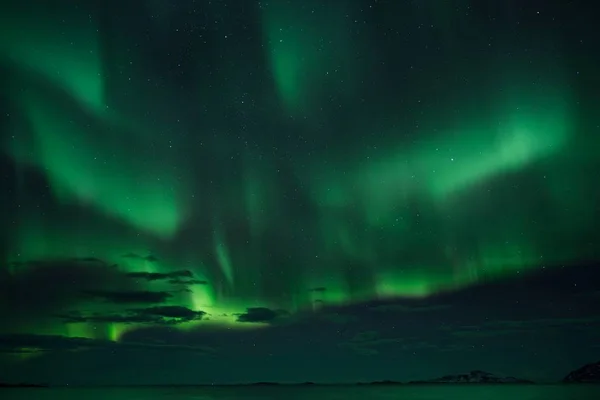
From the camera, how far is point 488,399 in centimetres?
9994

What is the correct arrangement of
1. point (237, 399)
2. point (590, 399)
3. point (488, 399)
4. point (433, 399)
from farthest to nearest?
point (237, 399) → point (433, 399) → point (488, 399) → point (590, 399)

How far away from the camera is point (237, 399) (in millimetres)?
120812

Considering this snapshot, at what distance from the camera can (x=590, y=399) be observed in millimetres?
85625

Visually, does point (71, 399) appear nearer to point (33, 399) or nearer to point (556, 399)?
point (33, 399)

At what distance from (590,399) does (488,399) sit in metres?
18.6

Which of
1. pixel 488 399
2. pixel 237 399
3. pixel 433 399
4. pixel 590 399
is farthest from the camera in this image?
pixel 237 399

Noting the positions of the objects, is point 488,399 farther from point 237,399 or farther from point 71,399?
point 71,399

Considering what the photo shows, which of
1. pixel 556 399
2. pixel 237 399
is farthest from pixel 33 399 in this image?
pixel 556 399

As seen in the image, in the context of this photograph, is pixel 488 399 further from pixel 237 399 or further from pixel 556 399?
pixel 237 399

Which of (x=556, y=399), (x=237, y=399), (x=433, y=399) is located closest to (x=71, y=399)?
(x=237, y=399)

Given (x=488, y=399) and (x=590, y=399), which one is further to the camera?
(x=488, y=399)

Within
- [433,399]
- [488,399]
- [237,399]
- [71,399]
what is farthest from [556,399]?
[71,399]

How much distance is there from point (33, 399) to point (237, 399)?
140 ft

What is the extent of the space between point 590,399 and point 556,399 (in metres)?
5.55
